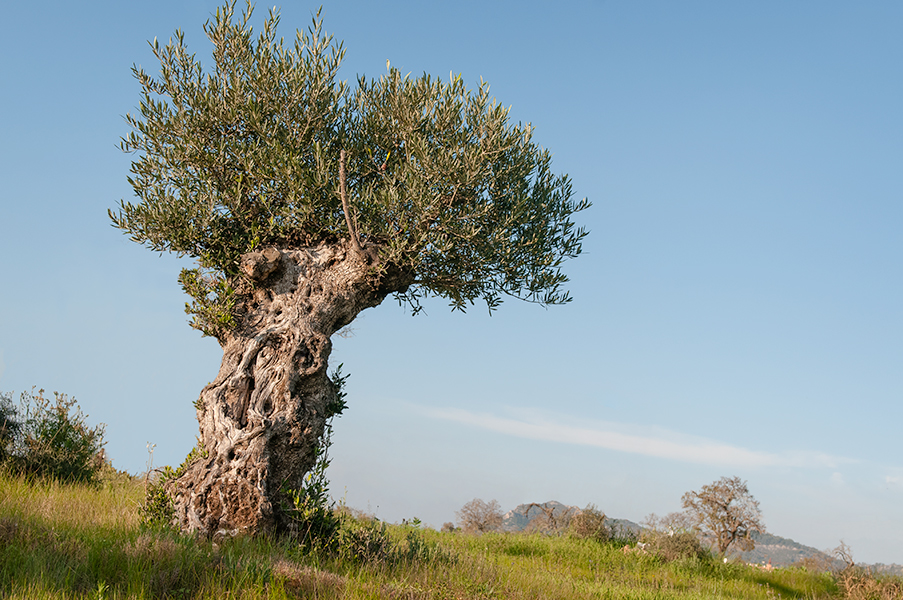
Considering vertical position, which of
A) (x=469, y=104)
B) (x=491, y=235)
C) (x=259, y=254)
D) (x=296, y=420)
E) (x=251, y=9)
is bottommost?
(x=296, y=420)

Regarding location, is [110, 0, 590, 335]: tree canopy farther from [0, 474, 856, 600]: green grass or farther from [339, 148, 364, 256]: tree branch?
[0, 474, 856, 600]: green grass

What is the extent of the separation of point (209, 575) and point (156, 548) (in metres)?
1.03

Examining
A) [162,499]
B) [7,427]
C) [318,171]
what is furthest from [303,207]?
[7,427]

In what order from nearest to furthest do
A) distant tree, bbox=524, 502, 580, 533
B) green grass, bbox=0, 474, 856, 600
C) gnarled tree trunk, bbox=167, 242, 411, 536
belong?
green grass, bbox=0, 474, 856, 600
gnarled tree trunk, bbox=167, 242, 411, 536
distant tree, bbox=524, 502, 580, 533

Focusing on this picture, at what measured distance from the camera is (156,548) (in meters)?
8.66

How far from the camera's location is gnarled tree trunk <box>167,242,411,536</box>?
10.8 metres

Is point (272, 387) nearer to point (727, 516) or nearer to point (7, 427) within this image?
point (7, 427)

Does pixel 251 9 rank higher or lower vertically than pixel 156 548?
higher

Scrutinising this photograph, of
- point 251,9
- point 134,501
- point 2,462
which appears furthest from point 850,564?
point 2,462

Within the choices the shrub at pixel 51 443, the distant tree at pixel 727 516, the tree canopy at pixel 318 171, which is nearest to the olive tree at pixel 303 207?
the tree canopy at pixel 318 171

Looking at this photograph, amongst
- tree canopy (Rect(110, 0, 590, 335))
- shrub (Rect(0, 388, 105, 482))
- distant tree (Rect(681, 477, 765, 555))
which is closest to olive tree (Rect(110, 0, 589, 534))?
tree canopy (Rect(110, 0, 590, 335))

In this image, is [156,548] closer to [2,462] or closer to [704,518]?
[2,462]

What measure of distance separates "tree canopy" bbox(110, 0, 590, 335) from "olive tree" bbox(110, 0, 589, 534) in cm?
4

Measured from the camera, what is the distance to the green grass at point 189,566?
784 centimetres
